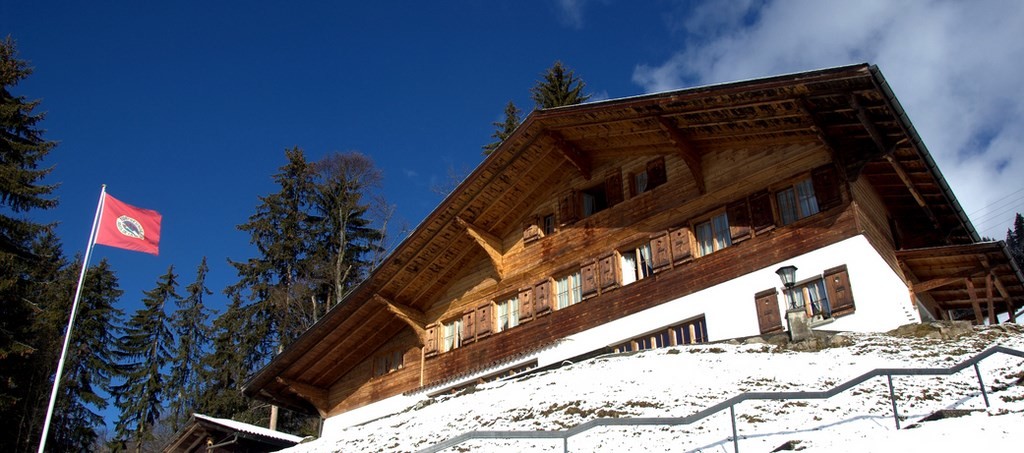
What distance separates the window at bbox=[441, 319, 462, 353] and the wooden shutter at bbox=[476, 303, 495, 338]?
1037 mm

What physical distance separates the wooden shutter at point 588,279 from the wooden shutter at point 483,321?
3.81m

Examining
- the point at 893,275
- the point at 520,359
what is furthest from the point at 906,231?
the point at 520,359

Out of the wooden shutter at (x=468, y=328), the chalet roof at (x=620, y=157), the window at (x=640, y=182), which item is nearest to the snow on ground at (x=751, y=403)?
the chalet roof at (x=620, y=157)

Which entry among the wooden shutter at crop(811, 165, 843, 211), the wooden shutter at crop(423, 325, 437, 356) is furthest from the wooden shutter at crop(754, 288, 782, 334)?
the wooden shutter at crop(423, 325, 437, 356)

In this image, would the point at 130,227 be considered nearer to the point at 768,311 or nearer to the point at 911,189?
the point at 768,311

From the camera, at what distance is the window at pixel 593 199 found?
1036 inches

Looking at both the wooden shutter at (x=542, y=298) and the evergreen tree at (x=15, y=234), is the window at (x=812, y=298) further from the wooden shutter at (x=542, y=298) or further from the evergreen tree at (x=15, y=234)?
the evergreen tree at (x=15, y=234)

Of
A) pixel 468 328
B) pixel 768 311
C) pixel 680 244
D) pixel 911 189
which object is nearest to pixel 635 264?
pixel 680 244

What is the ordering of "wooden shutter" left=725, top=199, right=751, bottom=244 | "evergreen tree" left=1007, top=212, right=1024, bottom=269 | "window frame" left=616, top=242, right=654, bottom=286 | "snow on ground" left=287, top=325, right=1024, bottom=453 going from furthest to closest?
"evergreen tree" left=1007, top=212, right=1024, bottom=269
"window frame" left=616, top=242, right=654, bottom=286
"wooden shutter" left=725, top=199, right=751, bottom=244
"snow on ground" left=287, top=325, right=1024, bottom=453

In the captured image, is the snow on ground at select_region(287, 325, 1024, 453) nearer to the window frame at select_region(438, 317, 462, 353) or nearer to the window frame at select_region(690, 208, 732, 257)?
the window frame at select_region(690, 208, 732, 257)

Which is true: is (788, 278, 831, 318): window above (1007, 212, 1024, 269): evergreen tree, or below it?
below

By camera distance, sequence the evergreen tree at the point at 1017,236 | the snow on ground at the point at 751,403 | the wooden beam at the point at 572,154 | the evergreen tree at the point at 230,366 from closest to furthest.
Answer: the snow on ground at the point at 751,403 → the wooden beam at the point at 572,154 → the evergreen tree at the point at 230,366 → the evergreen tree at the point at 1017,236

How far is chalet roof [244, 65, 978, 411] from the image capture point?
19062mm

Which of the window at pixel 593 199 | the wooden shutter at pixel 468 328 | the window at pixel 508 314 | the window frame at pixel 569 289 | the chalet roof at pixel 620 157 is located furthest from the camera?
the wooden shutter at pixel 468 328
